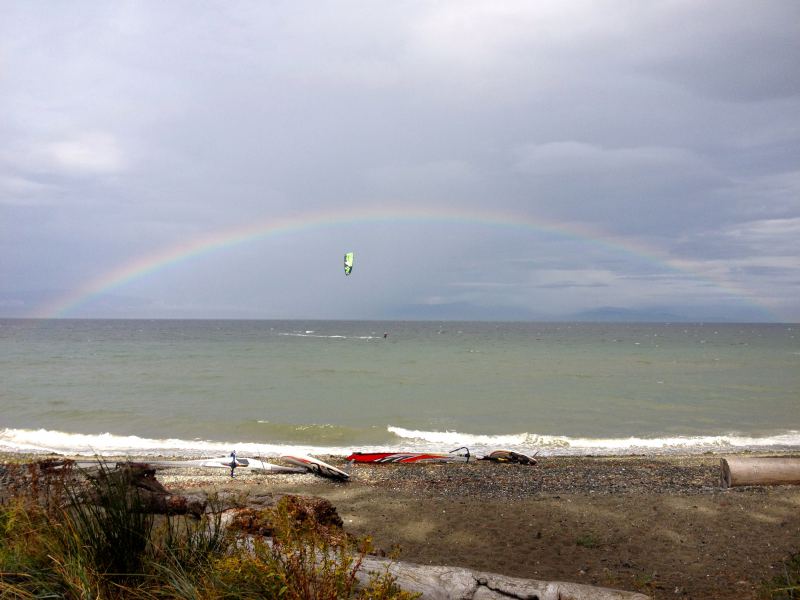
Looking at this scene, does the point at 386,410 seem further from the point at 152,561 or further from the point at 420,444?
the point at 152,561

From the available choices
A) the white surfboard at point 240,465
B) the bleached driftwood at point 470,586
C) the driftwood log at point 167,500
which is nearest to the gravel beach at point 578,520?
the white surfboard at point 240,465

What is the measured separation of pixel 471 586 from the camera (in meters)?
4.36

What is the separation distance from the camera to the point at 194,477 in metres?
12.4

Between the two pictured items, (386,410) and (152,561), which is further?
(386,410)

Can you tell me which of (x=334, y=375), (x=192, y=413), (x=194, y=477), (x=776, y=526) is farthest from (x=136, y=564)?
(x=334, y=375)

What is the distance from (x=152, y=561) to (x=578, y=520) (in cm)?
632

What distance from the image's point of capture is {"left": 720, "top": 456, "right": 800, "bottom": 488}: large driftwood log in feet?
24.6

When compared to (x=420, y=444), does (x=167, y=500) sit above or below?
above

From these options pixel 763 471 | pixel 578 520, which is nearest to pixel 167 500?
pixel 578 520

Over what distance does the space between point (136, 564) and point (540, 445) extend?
15148mm

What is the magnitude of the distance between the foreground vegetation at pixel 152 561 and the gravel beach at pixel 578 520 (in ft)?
11.2

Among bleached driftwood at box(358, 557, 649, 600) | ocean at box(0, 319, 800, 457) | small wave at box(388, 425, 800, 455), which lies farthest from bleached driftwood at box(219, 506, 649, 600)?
small wave at box(388, 425, 800, 455)

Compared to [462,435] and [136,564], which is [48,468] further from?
[462,435]

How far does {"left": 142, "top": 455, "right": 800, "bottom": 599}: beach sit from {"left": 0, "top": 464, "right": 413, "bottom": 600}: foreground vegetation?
3.41 meters
